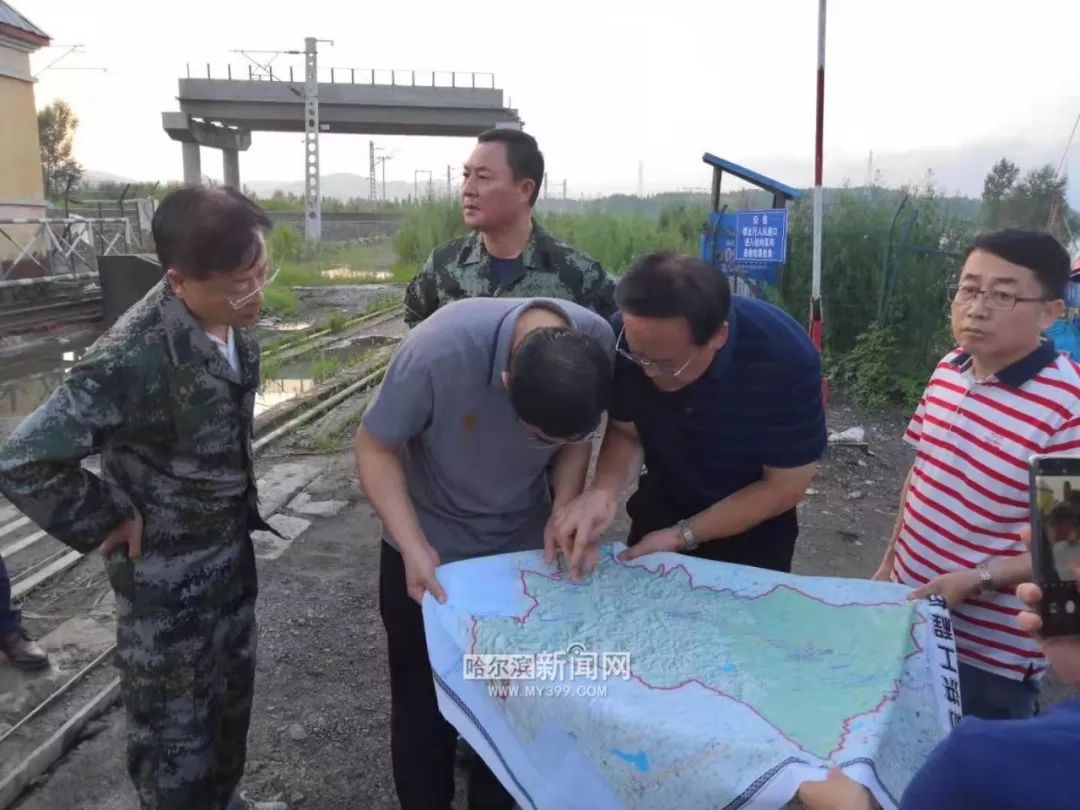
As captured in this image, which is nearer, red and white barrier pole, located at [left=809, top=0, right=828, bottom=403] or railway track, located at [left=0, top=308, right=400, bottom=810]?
railway track, located at [left=0, top=308, right=400, bottom=810]

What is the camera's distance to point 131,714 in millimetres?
1897

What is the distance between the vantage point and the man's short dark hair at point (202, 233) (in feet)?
5.69

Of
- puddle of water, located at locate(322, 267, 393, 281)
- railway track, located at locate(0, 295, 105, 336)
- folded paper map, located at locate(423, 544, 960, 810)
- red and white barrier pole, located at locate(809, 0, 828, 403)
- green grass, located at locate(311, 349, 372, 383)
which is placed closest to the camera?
folded paper map, located at locate(423, 544, 960, 810)

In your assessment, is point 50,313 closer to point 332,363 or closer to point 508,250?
point 332,363

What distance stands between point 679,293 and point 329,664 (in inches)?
86.3

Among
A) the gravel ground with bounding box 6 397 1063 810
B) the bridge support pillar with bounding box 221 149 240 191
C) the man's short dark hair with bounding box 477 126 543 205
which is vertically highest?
the bridge support pillar with bounding box 221 149 240 191

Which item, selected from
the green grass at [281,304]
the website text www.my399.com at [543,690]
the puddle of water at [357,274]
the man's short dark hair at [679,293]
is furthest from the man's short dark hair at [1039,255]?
the puddle of water at [357,274]

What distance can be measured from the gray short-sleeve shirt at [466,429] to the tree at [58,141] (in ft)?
114

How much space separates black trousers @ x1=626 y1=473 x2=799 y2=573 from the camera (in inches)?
83.1

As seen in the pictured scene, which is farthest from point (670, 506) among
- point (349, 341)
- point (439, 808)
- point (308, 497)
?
point (349, 341)

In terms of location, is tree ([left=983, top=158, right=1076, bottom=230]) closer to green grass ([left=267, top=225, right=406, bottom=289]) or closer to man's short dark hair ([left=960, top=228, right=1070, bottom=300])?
man's short dark hair ([left=960, top=228, right=1070, bottom=300])

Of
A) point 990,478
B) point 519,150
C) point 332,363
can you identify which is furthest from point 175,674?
point 332,363

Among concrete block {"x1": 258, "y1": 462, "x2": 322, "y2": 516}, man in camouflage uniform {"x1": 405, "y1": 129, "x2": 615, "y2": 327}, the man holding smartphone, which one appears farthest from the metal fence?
the man holding smartphone

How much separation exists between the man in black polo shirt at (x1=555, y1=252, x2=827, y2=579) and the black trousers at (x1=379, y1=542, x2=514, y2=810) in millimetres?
451
